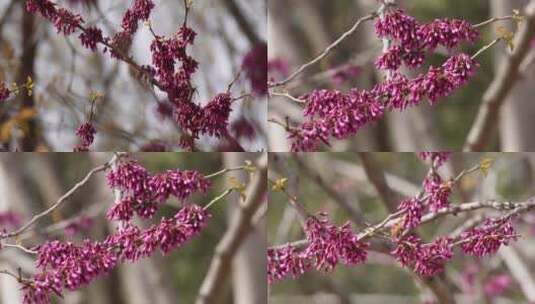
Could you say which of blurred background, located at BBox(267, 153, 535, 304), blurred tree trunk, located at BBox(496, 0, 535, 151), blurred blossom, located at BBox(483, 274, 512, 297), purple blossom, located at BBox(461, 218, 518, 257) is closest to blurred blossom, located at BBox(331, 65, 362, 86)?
Answer: blurred background, located at BBox(267, 153, 535, 304)

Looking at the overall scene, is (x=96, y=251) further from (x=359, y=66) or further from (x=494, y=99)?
(x=494, y=99)

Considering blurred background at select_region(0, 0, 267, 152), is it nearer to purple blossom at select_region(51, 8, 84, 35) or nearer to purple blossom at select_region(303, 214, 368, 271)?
purple blossom at select_region(51, 8, 84, 35)

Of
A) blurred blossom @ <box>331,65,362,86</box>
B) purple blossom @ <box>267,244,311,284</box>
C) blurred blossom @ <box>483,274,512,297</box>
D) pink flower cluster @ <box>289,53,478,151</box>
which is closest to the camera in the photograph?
pink flower cluster @ <box>289,53,478,151</box>

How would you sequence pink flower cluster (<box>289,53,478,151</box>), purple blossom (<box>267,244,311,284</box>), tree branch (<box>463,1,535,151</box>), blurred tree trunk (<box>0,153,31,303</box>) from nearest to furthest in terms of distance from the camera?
pink flower cluster (<box>289,53,478,151</box>) → purple blossom (<box>267,244,311,284</box>) → tree branch (<box>463,1,535,151</box>) → blurred tree trunk (<box>0,153,31,303</box>)

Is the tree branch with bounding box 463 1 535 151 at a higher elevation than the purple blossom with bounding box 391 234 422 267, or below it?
higher

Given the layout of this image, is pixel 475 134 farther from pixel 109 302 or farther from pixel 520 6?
pixel 109 302

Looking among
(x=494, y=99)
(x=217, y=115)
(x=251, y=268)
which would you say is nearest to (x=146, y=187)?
(x=217, y=115)

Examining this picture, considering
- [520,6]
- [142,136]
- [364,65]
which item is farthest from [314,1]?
[142,136]
